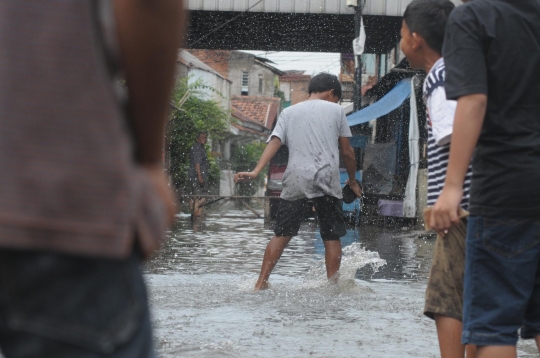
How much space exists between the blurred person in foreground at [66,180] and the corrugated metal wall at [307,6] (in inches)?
736

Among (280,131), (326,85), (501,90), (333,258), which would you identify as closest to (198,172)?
(326,85)

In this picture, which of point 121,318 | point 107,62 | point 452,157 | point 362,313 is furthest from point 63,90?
point 362,313

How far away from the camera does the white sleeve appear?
10.2 feet

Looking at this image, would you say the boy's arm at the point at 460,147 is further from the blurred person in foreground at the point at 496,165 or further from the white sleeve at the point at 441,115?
the white sleeve at the point at 441,115

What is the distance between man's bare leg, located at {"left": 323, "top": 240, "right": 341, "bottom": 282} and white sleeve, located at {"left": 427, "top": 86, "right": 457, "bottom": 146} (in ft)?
10.4

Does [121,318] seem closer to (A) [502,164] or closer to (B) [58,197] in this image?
(B) [58,197]

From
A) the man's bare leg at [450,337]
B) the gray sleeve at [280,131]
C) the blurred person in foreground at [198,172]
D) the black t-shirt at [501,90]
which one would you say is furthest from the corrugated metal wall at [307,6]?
the black t-shirt at [501,90]

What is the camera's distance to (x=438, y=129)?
3178mm

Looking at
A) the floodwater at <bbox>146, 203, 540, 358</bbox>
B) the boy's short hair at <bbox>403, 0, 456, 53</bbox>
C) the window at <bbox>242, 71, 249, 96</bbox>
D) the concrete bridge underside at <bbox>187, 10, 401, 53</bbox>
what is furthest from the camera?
the window at <bbox>242, 71, 249, 96</bbox>

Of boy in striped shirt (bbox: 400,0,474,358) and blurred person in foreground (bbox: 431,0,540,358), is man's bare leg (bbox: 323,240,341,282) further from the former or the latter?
blurred person in foreground (bbox: 431,0,540,358)

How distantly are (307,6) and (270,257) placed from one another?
14.0m

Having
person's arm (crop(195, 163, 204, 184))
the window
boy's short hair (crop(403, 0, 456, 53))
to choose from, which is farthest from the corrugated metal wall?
the window

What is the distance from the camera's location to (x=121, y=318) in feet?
4.03

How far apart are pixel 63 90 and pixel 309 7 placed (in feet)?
61.6
